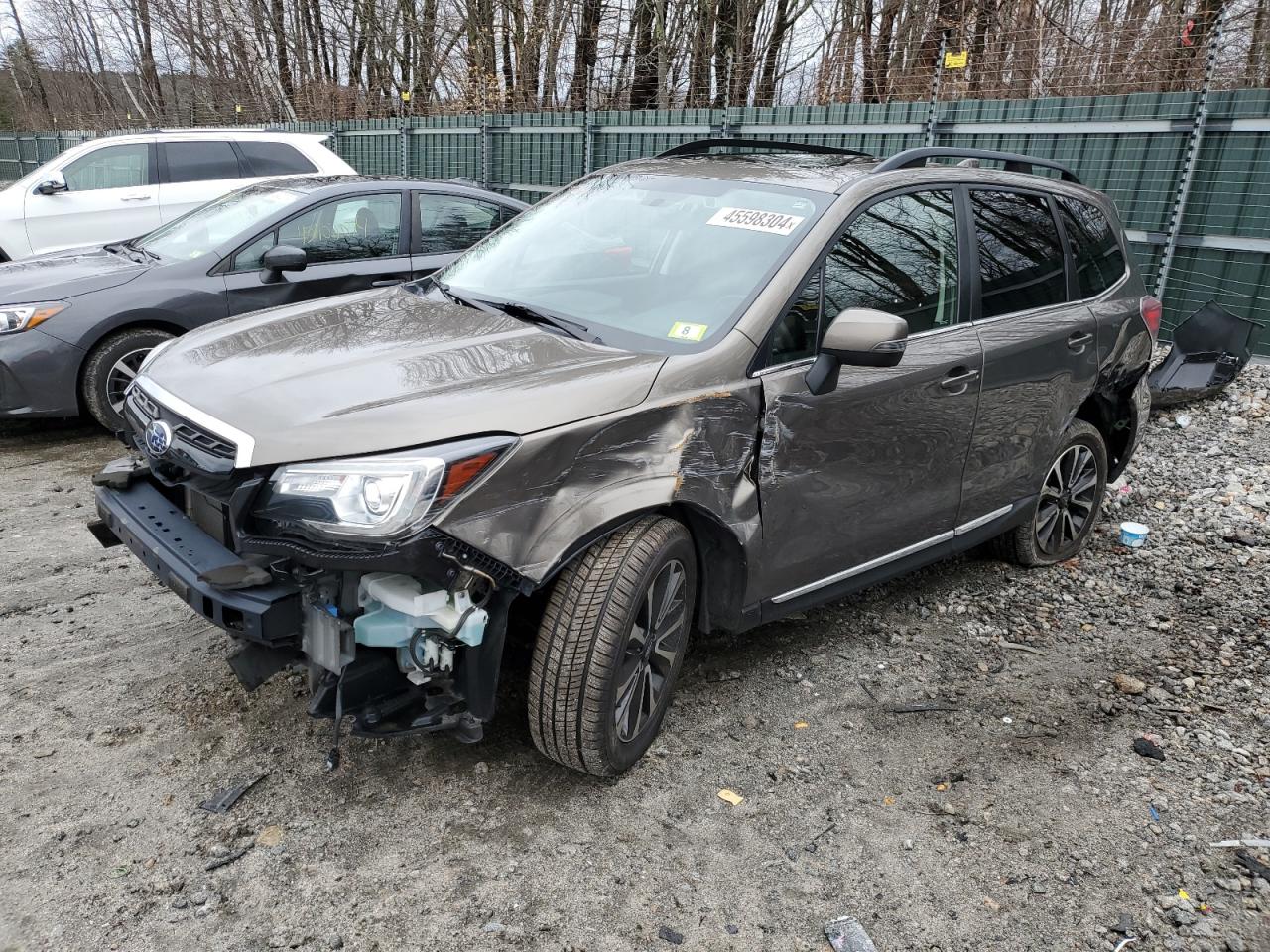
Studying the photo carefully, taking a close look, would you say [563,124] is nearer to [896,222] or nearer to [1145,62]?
[1145,62]

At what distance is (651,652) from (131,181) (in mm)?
8950

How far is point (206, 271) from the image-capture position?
6.27m

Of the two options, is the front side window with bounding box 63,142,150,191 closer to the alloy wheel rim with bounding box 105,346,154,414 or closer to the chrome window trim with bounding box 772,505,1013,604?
the alloy wheel rim with bounding box 105,346,154,414

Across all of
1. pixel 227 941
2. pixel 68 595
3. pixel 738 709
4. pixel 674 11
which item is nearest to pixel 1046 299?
pixel 738 709

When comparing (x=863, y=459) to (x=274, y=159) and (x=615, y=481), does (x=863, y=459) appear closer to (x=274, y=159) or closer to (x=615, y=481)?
(x=615, y=481)

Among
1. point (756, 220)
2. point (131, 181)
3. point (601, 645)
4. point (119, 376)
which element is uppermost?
point (756, 220)

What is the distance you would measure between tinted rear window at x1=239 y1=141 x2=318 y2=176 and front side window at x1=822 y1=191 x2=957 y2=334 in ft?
24.8

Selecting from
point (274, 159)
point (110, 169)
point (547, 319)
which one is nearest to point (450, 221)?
point (274, 159)

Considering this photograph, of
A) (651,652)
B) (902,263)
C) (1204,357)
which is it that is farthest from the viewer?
(1204,357)

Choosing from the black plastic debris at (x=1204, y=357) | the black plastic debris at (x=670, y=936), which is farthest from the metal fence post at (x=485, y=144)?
the black plastic debris at (x=670, y=936)

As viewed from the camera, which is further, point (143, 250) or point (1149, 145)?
point (1149, 145)

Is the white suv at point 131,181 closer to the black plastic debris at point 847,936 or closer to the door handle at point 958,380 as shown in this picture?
the door handle at point 958,380


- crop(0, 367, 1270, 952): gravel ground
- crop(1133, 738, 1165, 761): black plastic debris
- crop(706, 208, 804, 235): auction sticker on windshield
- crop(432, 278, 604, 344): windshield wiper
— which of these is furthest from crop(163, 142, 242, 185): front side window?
crop(1133, 738, 1165, 761): black plastic debris

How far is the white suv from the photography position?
9.53m
